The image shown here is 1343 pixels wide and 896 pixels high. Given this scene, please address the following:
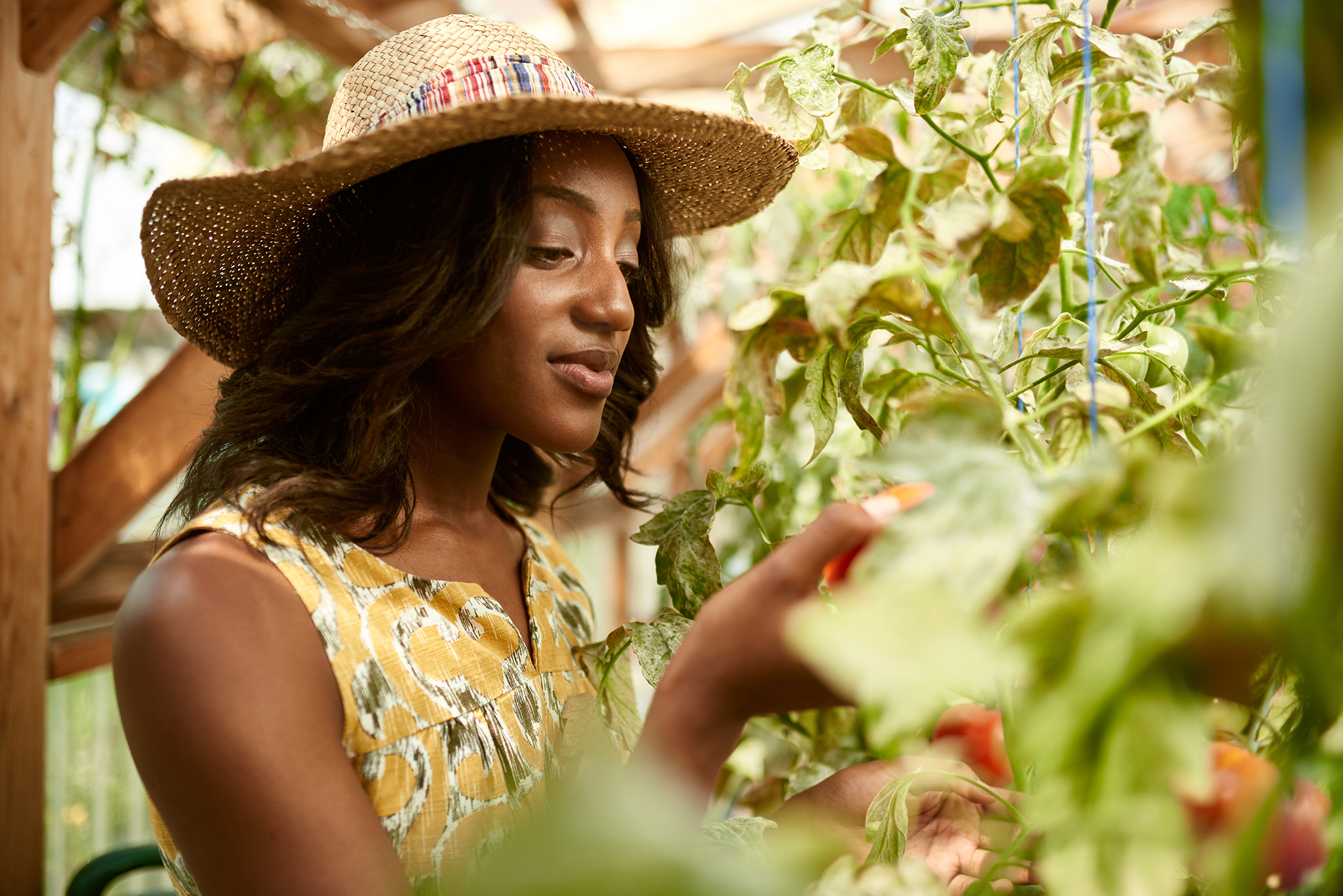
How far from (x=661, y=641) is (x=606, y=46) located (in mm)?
2396

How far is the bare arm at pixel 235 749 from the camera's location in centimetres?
61

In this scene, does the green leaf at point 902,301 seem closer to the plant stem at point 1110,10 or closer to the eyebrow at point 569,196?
the plant stem at point 1110,10

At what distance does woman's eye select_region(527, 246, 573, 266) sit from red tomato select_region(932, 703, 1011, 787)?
17.9 inches

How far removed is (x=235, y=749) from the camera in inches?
24.1

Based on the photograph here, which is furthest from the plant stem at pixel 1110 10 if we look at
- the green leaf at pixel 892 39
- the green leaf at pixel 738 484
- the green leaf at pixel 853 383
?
the green leaf at pixel 738 484

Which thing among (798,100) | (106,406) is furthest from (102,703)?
(798,100)

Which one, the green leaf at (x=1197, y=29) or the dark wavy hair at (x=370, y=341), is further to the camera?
the dark wavy hair at (x=370, y=341)

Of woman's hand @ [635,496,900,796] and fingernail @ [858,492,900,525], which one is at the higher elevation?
→ fingernail @ [858,492,900,525]

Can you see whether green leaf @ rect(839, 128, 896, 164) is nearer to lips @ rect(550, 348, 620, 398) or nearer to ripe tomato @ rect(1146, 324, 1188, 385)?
ripe tomato @ rect(1146, 324, 1188, 385)

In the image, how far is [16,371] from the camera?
1266 mm

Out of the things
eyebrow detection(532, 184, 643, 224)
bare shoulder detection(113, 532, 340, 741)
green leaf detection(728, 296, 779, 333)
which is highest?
eyebrow detection(532, 184, 643, 224)

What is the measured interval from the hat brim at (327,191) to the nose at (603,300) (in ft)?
0.38

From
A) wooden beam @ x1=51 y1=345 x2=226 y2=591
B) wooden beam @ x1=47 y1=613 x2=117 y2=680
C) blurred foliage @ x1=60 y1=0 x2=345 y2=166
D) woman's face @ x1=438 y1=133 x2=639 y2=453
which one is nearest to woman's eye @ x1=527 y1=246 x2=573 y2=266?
woman's face @ x1=438 y1=133 x2=639 y2=453

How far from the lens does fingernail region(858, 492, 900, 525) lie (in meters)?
0.40
